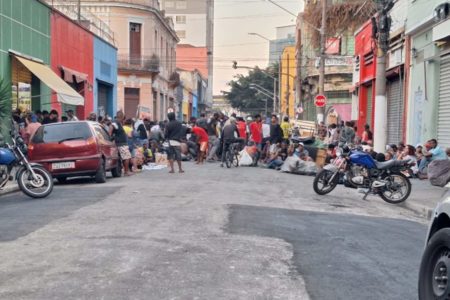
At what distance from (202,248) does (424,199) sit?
768cm

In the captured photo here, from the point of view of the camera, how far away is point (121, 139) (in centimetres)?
1767

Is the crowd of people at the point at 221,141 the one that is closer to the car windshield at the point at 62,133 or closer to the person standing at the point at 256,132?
the person standing at the point at 256,132

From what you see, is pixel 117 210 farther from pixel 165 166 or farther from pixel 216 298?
pixel 165 166

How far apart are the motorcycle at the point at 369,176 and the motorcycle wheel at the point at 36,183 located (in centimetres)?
541

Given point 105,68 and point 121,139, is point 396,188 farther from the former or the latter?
point 105,68

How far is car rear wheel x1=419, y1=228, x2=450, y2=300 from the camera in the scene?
4.18 metres

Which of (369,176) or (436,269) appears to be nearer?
(436,269)

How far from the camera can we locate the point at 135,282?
5.43 m

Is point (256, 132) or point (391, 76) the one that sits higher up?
point (391, 76)

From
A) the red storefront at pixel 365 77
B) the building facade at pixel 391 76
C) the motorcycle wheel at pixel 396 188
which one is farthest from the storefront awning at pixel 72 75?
the motorcycle wheel at pixel 396 188

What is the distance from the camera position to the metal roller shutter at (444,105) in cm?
1722

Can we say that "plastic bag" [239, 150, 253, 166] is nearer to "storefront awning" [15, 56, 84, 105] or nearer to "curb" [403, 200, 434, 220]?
"storefront awning" [15, 56, 84, 105]

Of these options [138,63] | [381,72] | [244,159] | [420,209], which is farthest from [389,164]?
[138,63]

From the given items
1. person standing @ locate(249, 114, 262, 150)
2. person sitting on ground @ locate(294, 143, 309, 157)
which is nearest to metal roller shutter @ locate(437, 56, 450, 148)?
person sitting on ground @ locate(294, 143, 309, 157)
